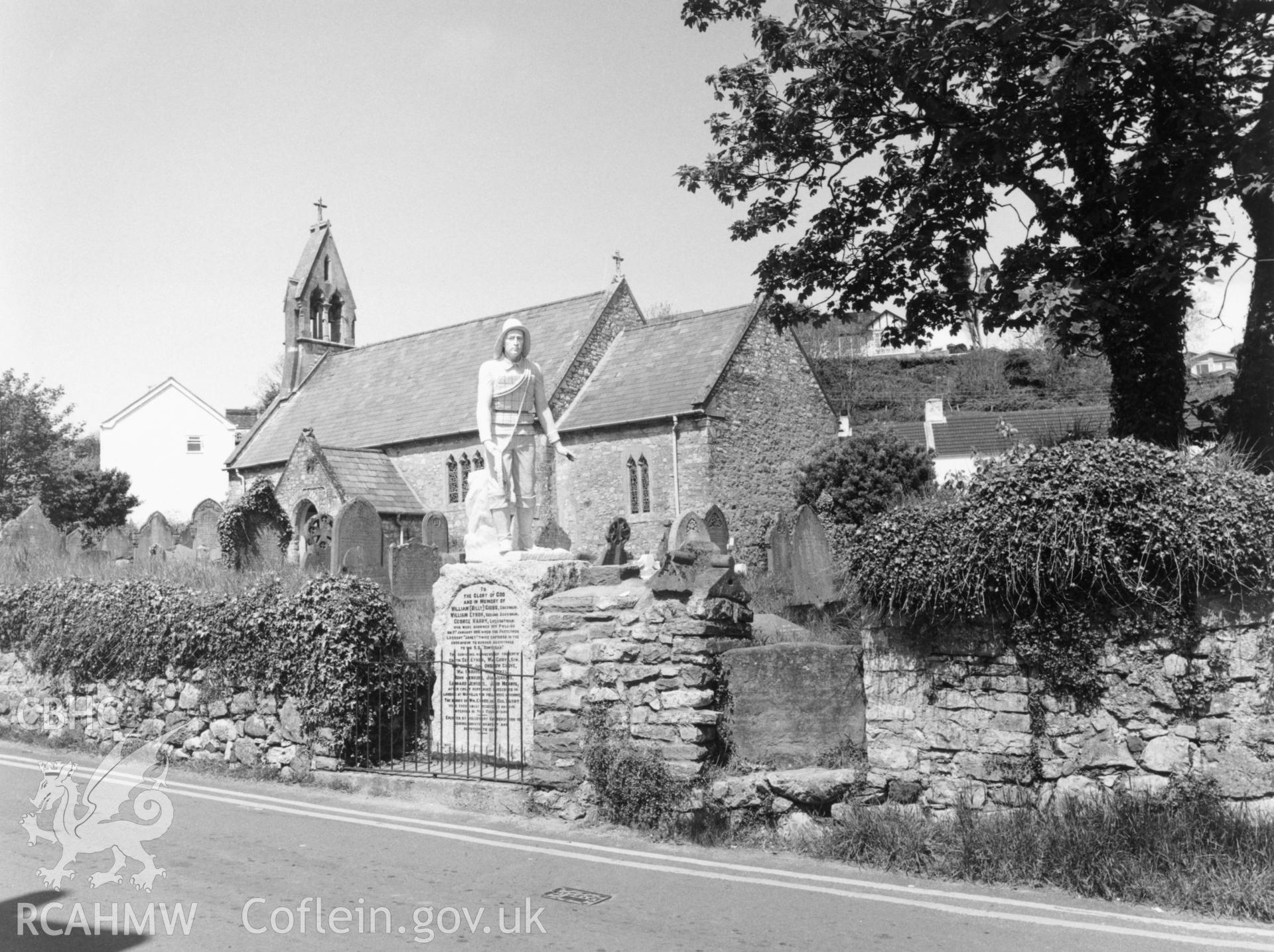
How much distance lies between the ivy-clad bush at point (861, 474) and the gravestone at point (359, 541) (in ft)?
37.5

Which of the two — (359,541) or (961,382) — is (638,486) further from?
(961,382)

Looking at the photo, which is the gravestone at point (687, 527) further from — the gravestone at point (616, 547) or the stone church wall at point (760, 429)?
the stone church wall at point (760, 429)

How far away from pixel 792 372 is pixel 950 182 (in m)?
21.7

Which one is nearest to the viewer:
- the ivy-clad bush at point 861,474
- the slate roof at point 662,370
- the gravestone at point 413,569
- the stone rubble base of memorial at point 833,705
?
the stone rubble base of memorial at point 833,705

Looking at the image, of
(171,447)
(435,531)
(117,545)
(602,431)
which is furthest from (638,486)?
(171,447)

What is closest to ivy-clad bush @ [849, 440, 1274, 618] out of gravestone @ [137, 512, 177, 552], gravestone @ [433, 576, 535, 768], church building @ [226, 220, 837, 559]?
gravestone @ [433, 576, 535, 768]

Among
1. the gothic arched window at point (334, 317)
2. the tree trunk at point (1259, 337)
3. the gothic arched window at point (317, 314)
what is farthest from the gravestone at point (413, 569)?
the gothic arched window at point (334, 317)

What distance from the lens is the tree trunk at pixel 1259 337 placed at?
10.7m

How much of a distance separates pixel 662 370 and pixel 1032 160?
70.7 ft

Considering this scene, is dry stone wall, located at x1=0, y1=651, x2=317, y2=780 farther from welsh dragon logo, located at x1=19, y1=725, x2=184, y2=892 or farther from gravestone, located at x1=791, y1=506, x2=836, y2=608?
gravestone, located at x1=791, y1=506, x2=836, y2=608

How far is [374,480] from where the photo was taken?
3500 centimetres

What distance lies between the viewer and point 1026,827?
680 cm

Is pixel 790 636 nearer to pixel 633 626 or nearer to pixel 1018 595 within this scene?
pixel 633 626

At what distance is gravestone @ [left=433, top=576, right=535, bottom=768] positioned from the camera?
34.3 feet
